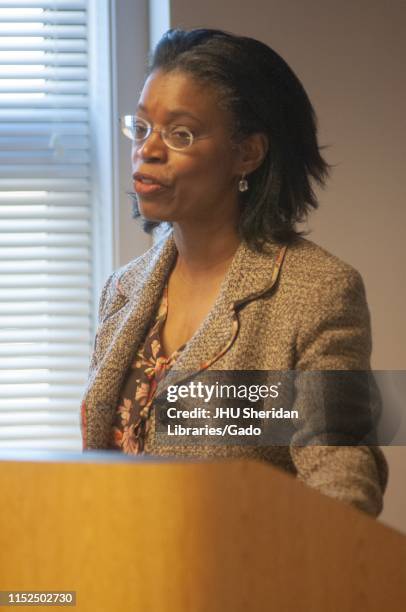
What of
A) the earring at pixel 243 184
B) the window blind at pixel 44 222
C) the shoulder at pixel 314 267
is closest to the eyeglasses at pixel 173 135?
the earring at pixel 243 184

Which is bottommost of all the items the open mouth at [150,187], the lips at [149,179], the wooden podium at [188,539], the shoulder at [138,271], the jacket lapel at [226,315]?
the wooden podium at [188,539]

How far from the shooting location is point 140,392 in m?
1.77

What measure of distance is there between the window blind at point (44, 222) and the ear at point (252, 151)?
113 cm

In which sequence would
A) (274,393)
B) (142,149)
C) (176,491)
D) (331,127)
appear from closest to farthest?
(176,491), (274,393), (142,149), (331,127)

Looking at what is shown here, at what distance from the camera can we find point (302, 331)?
1616mm

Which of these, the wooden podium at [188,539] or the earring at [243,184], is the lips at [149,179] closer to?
the earring at [243,184]

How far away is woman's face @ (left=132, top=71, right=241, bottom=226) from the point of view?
1.74m

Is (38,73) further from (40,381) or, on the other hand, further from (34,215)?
(40,381)

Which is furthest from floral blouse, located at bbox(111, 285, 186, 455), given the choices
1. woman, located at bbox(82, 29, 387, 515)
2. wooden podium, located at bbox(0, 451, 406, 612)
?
wooden podium, located at bbox(0, 451, 406, 612)

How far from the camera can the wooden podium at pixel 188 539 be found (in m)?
0.84

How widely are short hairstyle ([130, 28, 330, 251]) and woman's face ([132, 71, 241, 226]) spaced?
0.02m

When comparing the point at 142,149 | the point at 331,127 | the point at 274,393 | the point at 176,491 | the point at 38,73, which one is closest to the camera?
the point at 176,491

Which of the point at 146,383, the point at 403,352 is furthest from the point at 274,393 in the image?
the point at 403,352

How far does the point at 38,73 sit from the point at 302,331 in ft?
4.93
